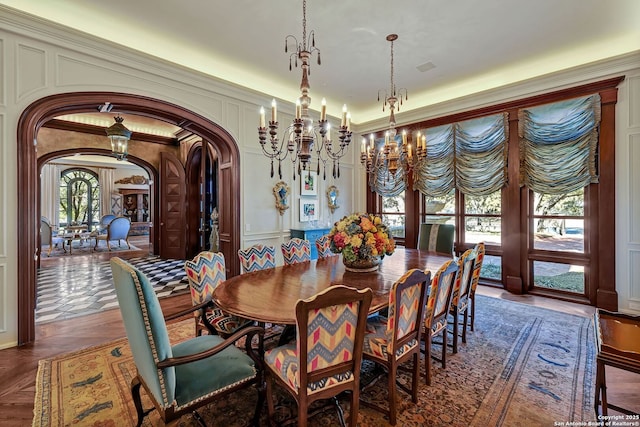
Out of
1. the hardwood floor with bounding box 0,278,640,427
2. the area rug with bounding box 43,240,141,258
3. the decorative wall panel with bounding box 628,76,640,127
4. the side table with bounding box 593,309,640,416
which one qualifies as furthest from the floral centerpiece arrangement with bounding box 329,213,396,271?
the area rug with bounding box 43,240,141,258

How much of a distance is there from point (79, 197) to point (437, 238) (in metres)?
14.2

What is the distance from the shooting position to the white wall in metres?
2.79

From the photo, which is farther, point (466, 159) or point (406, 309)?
point (466, 159)

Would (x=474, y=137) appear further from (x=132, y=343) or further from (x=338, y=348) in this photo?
(x=132, y=343)

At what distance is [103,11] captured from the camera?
117 inches

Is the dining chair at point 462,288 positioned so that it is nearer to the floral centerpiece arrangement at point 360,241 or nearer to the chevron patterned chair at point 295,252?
the floral centerpiece arrangement at point 360,241

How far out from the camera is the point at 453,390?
215 cm

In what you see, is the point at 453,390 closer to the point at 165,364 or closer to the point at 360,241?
the point at 360,241

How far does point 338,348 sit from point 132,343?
112cm

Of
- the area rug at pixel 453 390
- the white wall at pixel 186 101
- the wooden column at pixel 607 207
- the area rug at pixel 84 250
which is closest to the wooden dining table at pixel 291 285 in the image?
the area rug at pixel 453 390

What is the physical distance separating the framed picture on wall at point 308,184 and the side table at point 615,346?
4322mm

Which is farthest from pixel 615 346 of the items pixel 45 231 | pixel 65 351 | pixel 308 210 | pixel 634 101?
pixel 45 231

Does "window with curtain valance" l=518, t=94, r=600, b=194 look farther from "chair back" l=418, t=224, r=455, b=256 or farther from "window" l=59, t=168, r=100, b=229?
"window" l=59, t=168, r=100, b=229

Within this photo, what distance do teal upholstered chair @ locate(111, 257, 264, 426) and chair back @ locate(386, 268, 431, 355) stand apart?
0.82m
